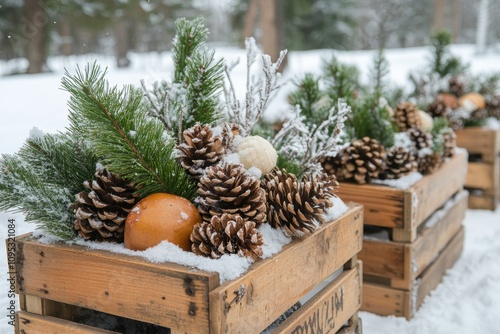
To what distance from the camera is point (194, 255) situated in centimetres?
118

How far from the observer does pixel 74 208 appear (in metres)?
1.30

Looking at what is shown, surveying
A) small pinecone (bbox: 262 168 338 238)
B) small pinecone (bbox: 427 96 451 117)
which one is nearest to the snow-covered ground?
small pinecone (bbox: 262 168 338 238)

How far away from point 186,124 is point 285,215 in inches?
15.1

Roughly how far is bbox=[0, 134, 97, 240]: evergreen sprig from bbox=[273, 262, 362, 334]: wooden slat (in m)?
0.61

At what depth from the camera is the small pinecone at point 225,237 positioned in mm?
1183

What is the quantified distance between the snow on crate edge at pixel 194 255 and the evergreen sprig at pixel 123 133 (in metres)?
0.16

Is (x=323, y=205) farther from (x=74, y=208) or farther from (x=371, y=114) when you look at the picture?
(x=371, y=114)

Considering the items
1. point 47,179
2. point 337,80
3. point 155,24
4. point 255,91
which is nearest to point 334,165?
point 337,80

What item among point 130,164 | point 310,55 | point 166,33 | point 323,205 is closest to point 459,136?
point 323,205

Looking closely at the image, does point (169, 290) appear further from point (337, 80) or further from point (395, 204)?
point (337, 80)

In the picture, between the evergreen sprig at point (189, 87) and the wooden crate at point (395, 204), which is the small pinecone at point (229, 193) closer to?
the evergreen sprig at point (189, 87)

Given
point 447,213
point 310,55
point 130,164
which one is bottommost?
point 447,213

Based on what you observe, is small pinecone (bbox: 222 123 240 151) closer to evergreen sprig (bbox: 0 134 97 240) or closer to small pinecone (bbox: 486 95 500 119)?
evergreen sprig (bbox: 0 134 97 240)

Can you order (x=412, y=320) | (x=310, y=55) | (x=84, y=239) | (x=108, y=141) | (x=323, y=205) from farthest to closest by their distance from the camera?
(x=310, y=55) → (x=412, y=320) → (x=323, y=205) → (x=84, y=239) → (x=108, y=141)
